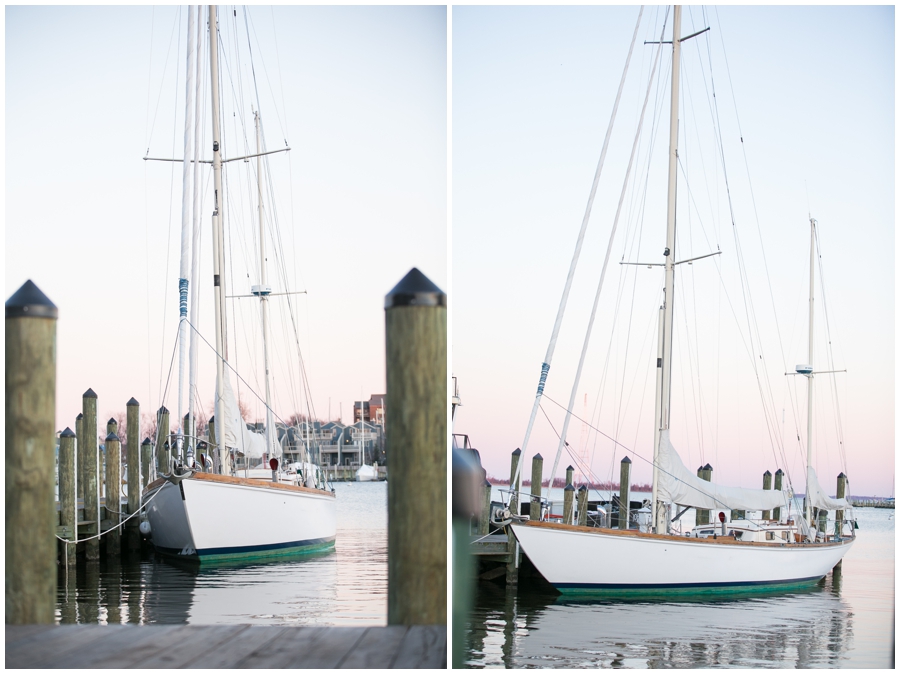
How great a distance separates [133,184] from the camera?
12.6 metres

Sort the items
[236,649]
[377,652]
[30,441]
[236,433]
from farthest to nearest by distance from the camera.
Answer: [236,433] < [236,649] < [377,652] < [30,441]

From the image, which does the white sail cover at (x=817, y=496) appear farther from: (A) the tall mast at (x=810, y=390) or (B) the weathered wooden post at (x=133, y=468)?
(B) the weathered wooden post at (x=133, y=468)

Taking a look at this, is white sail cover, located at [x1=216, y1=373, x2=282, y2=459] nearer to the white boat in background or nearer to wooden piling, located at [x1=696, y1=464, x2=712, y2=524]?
wooden piling, located at [x1=696, y1=464, x2=712, y2=524]

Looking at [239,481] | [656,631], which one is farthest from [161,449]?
[656,631]

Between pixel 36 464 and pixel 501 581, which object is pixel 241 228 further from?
pixel 36 464

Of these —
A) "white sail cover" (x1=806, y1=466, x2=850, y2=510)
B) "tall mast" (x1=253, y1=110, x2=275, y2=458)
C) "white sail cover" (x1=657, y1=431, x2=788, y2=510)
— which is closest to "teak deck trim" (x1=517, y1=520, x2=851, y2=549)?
"white sail cover" (x1=657, y1=431, x2=788, y2=510)

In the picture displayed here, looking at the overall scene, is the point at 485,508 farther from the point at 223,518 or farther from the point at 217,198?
the point at 217,198

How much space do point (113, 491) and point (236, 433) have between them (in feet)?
6.68

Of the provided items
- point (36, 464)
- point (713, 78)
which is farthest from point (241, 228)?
point (36, 464)

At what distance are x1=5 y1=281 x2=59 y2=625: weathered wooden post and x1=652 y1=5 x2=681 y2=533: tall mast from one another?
306 inches

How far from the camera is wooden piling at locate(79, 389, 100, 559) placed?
37.6ft

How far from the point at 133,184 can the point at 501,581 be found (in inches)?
295

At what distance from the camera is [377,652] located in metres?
3.61

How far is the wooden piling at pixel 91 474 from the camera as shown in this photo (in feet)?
37.6
